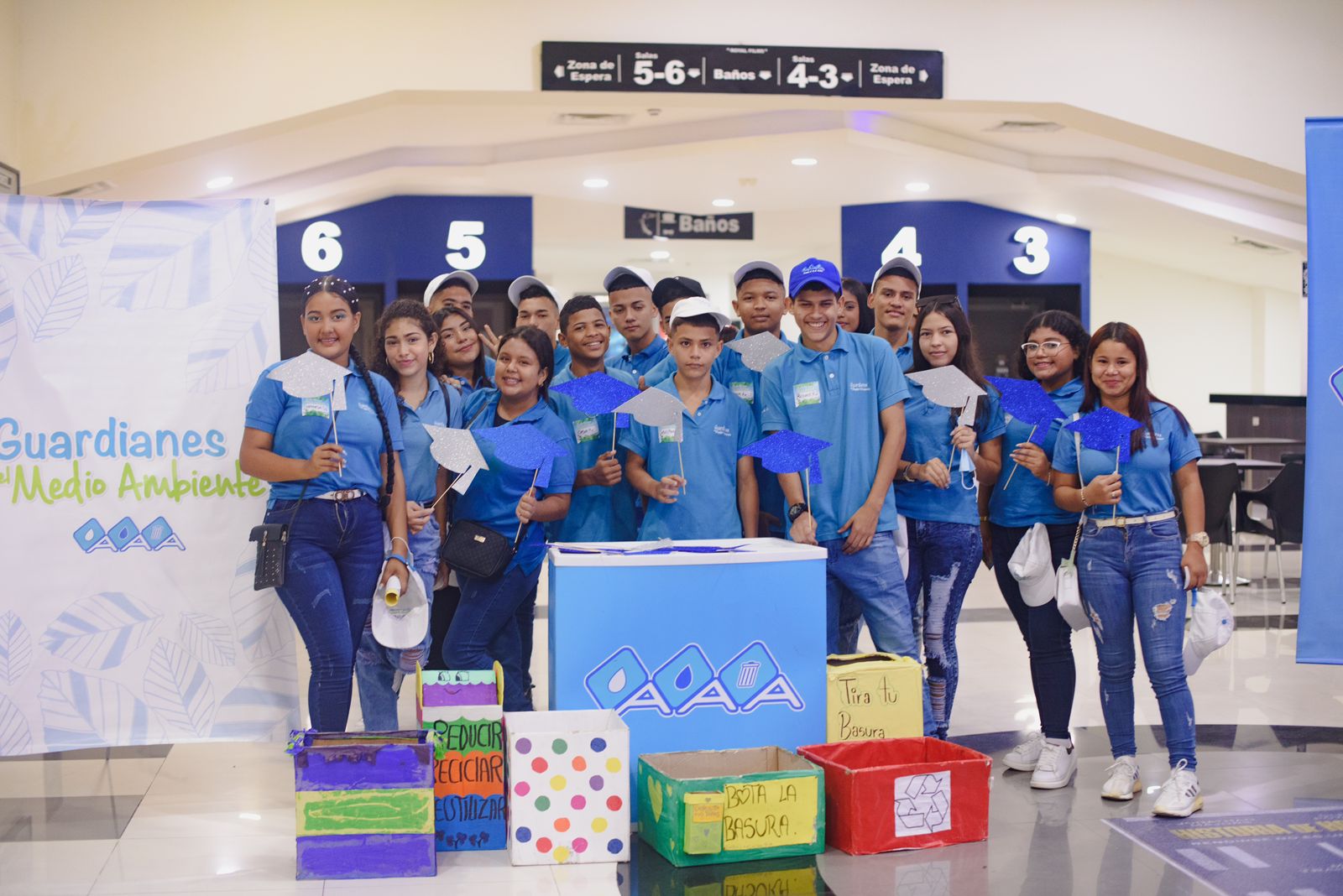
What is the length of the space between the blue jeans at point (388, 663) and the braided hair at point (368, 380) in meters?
0.28

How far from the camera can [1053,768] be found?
12.9 feet

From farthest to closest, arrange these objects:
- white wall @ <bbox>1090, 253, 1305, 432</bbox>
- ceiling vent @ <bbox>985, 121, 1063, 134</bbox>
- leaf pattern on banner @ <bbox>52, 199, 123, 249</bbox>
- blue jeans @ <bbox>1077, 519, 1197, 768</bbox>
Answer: white wall @ <bbox>1090, 253, 1305, 432</bbox>
ceiling vent @ <bbox>985, 121, 1063, 134</bbox>
leaf pattern on banner @ <bbox>52, 199, 123, 249</bbox>
blue jeans @ <bbox>1077, 519, 1197, 768</bbox>

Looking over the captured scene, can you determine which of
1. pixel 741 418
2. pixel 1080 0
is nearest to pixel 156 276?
pixel 741 418

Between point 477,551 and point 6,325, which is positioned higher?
point 6,325

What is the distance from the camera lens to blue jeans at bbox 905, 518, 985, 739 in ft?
13.3

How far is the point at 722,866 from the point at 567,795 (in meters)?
0.42

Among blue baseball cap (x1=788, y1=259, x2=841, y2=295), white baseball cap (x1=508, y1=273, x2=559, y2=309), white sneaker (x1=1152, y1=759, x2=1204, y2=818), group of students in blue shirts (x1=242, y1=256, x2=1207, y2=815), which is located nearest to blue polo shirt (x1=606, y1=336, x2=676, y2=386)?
group of students in blue shirts (x1=242, y1=256, x2=1207, y2=815)

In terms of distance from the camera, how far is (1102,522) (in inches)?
147

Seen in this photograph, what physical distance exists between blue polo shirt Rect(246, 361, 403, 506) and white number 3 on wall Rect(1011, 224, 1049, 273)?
9523mm

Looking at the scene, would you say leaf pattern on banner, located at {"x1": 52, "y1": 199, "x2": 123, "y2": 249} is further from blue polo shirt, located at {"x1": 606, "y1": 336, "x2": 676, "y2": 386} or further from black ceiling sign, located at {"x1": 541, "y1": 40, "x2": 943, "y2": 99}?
black ceiling sign, located at {"x1": 541, "y1": 40, "x2": 943, "y2": 99}

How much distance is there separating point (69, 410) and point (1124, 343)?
10.1 feet

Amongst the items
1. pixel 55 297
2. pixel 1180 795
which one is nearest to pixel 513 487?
pixel 55 297

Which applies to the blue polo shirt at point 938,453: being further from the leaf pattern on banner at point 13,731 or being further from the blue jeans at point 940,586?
the leaf pattern on banner at point 13,731

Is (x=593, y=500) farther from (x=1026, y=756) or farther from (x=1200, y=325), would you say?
(x=1200, y=325)
